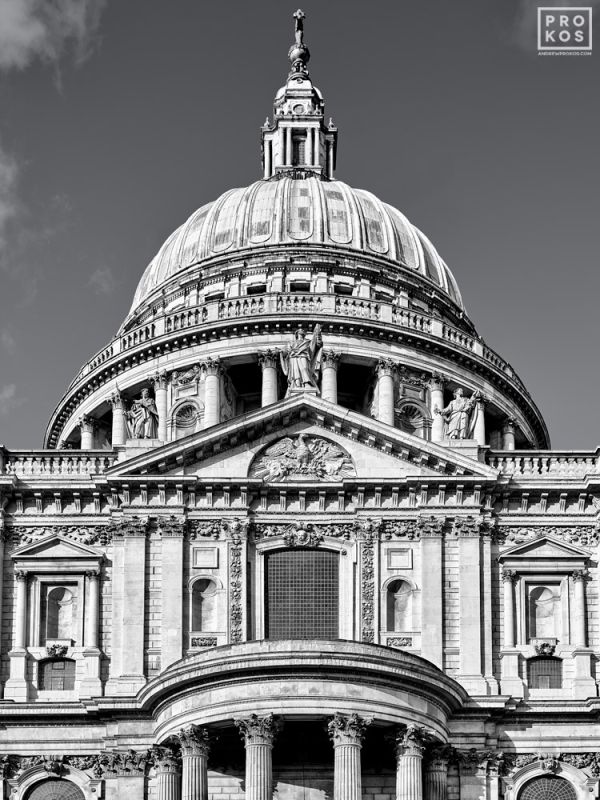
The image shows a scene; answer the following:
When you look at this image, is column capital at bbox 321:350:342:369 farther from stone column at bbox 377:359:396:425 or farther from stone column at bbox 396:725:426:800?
stone column at bbox 396:725:426:800

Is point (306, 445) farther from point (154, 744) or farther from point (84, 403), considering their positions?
point (84, 403)

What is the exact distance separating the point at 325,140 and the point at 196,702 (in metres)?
48.0

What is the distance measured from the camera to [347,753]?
58250mm

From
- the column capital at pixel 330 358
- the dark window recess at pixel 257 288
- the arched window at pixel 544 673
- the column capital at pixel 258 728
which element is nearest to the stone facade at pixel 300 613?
the column capital at pixel 258 728

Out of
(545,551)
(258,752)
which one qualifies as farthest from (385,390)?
(258,752)

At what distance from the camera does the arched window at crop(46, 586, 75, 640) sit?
216ft

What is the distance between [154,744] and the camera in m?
61.5

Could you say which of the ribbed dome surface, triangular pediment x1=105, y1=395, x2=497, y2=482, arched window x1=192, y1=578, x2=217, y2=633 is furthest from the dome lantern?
arched window x1=192, y1=578, x2=217, y2=633

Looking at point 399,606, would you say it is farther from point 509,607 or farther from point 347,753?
point 347,753

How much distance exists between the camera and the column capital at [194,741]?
59.3 meters

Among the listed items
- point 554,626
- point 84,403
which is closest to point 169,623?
point 554,626

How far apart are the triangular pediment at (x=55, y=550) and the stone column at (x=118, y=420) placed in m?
17.3

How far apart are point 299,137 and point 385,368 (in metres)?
20.8

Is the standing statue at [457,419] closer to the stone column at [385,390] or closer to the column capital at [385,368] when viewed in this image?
the stone column at [385,390]
